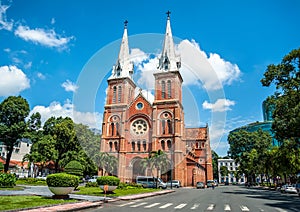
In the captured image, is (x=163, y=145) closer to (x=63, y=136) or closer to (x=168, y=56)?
(x=63, y=136)

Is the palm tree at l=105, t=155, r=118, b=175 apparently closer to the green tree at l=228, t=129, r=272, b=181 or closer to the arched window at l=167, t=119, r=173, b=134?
the arched window at l=167, t=119, r=173, b=134

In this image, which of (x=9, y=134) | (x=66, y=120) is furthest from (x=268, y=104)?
(x=9, y=134)

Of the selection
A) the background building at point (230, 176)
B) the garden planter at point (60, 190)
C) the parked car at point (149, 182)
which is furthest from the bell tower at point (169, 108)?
the background building at point (230, 176)

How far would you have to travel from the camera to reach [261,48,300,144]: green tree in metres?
23.3

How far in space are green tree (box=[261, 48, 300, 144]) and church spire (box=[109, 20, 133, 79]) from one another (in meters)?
35.2

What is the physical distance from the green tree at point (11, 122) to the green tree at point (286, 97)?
3849 cm

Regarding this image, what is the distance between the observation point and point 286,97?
79.6 ft

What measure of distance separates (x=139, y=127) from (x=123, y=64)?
1531cm

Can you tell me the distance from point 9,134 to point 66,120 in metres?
9.76

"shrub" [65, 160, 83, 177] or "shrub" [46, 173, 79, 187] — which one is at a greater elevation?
"shrub" [65, 160, 83, 177]

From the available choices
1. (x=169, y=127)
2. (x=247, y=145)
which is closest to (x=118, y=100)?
(x=169, y=127)

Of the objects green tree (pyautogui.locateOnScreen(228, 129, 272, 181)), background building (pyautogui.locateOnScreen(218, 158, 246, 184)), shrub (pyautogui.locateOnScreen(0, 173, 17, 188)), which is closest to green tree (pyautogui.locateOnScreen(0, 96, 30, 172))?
shrub (pyautogui.locateOnScreen(0, 173, 17, 188))

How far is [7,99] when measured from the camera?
1769 inches

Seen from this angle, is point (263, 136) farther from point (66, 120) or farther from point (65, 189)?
point (65, 189)
